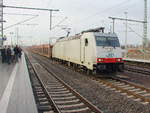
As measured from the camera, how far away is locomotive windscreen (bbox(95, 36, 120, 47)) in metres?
13.7

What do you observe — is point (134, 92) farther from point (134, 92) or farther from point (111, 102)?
point (111, 102)

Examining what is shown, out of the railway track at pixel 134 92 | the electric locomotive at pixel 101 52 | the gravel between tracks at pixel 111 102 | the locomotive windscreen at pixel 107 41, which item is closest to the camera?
the gravel between tracks at pixel 111 102

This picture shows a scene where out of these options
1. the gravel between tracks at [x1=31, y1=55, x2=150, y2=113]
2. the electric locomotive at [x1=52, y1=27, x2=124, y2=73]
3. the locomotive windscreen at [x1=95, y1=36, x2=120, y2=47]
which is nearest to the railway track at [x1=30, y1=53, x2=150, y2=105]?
the gravel between tracks at [x1=31, y1=55, x2=150, y2=113]

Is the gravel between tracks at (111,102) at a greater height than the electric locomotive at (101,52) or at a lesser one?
lesser

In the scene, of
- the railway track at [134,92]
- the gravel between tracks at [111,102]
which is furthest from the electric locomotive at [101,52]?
the gravel between tracks at [111,102]

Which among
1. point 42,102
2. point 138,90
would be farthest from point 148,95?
point 42,102

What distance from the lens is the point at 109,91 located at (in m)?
9.77

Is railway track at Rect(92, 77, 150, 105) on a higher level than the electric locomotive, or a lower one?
→ lower

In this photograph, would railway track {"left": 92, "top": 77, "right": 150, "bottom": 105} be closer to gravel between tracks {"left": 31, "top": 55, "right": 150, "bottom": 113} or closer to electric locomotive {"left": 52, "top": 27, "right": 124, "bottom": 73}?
gravel between tracks {"left": 31, "top": 55, "right": 150, "bottom": 113}

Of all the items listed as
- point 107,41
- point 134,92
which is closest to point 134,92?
point 134,92

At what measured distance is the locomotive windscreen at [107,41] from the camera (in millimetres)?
13680

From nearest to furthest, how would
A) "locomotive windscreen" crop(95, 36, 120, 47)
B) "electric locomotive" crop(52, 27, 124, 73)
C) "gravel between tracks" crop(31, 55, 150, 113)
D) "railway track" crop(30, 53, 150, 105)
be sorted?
"gravel between tracks" crop(31, 55, 150, 113), "railway track" crop(30, 53, 150, 105), "electric locomotive" crop(52, 27, 124, 73), "locomotive windscreen" crop(95, 36, 120, 47)

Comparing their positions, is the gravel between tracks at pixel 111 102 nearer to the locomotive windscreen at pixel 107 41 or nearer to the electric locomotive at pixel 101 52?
the electric locomotive at pixel 101 52

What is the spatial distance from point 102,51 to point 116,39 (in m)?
1.76
